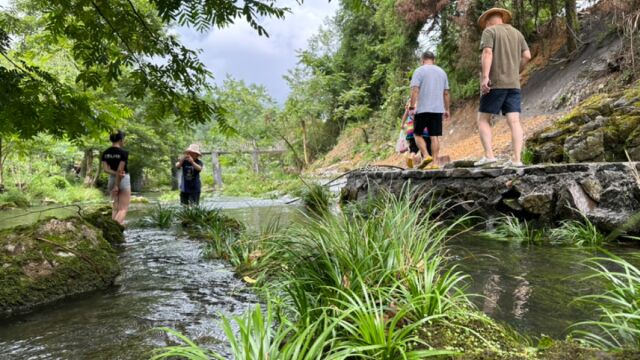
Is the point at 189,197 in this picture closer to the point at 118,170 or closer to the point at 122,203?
the point at 122,203

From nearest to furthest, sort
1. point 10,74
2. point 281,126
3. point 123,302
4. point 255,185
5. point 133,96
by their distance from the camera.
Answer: point 123,302 → point 10,74 → point 133,96 → point 255,185 → point 281,126

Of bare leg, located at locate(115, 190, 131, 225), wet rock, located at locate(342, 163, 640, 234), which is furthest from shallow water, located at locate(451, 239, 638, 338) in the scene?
bare leg, located at locate(115, 190, 131, 225)

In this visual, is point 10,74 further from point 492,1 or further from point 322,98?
point 322,98

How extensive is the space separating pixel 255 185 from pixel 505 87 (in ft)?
63.7

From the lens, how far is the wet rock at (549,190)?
3.83 m

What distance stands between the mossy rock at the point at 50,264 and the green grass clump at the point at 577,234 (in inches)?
183

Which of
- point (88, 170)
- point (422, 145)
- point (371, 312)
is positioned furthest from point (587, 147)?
point (88, 170)

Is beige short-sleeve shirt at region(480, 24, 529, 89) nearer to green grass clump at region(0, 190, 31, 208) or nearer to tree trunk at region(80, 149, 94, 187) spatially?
green grass clump at region(0, 190, 31, 208)

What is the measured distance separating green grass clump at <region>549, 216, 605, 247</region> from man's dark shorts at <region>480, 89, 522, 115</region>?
1821 mm

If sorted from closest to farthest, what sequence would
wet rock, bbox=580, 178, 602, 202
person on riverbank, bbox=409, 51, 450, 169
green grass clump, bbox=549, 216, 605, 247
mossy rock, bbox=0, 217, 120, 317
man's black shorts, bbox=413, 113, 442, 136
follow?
mossy rock, bbox=0, 217, 120, 317 < green grass clump, bbox=549, 216, 605, 247 < wet rock, bbox=580, 178, 602, 202 < person on riverbank, bbox=409, 51, 450, 169 < man's black shorts, bbox=413, 113, 442, 136

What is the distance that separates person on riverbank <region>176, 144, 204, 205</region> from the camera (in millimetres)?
8305

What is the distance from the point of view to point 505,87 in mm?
5352

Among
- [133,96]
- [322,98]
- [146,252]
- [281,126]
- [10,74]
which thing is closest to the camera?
[10,74]

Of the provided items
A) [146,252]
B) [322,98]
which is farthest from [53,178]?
[146,252]
